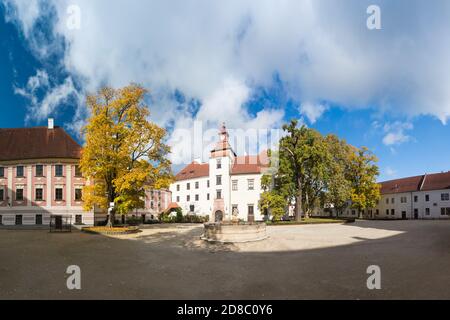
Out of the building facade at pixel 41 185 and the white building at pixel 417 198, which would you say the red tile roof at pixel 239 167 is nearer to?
the building facade at pixel 41 185

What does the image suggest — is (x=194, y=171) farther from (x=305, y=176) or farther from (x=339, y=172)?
(x=339, y=172)

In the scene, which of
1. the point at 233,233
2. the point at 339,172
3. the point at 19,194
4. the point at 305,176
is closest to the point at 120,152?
the point at 233,233

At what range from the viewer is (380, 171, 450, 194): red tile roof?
2263 inches

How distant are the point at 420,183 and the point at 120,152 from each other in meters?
65.0

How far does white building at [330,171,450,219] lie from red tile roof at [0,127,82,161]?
215 feet

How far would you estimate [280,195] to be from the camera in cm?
3719

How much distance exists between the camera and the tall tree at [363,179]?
46250mm

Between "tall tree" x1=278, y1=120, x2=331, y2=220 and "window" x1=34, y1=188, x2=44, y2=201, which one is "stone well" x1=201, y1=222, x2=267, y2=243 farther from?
"window" x1=34, y1=188, x2=44, y2=201

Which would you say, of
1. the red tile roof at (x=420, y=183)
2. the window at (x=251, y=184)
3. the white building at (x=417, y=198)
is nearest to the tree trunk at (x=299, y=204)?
the window at (x=251, y=184)

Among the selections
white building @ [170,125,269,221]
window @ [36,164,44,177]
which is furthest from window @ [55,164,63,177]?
white building @ [170,125,269,221]

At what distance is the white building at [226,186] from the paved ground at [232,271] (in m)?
32.8

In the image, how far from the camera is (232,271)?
9.98 m

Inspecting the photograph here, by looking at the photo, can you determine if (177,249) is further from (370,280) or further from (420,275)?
(420,275)
